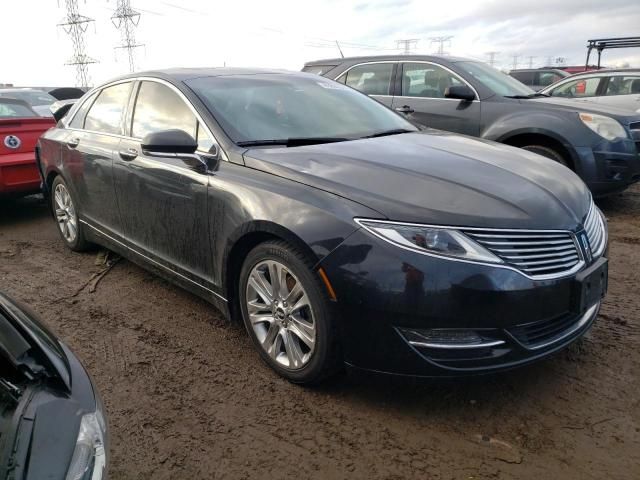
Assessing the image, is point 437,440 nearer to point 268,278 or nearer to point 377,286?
point 377,286

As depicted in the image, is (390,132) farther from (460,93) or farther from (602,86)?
(602,86)

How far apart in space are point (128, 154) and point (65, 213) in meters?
1.73

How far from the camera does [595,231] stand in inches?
110

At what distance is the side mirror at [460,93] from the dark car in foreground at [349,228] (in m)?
2.33

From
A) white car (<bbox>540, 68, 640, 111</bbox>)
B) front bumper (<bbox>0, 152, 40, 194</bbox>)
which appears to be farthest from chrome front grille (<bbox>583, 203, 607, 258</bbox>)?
white car (<bbox>540, 68, 640, 111</bbox>)

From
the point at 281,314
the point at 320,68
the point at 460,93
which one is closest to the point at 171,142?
the point at 281,314

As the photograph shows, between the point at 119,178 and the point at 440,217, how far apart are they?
98.8 inches

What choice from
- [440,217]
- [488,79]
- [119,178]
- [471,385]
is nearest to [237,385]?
[471,385]

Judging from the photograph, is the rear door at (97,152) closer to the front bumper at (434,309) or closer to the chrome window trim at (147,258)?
the chrome window trim at (147,258)

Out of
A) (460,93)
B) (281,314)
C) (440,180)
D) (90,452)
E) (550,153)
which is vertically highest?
(460,93)

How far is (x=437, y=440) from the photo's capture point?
7.68 feet

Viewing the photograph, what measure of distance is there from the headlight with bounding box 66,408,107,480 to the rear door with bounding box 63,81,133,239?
2722 mm

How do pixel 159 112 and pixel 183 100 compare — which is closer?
pixel 183 100

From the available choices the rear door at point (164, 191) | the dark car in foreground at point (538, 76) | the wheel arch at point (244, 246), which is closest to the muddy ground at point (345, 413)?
the wheel arch at point (244, 246)
